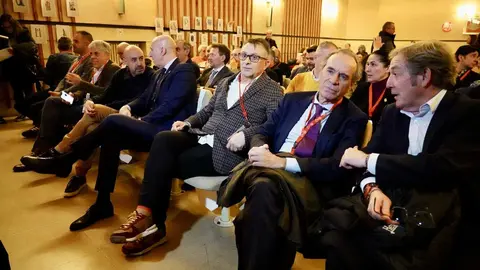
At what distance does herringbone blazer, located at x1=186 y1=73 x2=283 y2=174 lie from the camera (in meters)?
2.12

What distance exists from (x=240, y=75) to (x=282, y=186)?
1122mm

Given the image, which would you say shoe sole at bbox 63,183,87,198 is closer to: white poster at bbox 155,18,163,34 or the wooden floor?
the wooden floor

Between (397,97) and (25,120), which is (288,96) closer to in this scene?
(397,97)

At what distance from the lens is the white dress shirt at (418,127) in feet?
4.64

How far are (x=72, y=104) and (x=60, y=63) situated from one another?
5.11 ft

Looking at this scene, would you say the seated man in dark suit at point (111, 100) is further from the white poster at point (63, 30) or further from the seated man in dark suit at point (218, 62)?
the white poster at point (63, 30)

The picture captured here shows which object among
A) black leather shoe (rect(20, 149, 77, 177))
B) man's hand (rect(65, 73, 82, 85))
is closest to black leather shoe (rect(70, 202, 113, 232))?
black leather shoe (rect(20, 149, 77, 177))

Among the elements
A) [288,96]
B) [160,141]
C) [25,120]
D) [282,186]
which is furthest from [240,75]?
[25,120]

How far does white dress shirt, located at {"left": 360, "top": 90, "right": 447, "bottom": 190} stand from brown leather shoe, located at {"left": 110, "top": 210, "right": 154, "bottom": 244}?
Answer: 133 centimetres

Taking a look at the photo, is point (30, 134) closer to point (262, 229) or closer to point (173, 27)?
point (173, 27)

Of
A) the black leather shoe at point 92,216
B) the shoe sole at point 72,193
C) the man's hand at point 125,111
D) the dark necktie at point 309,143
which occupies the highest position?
the dark necktie at point 309,143

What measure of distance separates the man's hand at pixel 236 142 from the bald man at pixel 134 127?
763mm

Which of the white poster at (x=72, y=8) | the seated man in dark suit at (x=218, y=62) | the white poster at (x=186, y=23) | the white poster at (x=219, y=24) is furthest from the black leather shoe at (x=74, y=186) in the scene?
the white poster at (x=219, y=24)

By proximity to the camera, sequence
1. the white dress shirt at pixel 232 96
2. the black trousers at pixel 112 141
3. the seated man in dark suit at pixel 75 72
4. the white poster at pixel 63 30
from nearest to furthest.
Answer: the white dress shirt at pixel 232 96
the black trousers at pixel 112 141
the seated man in dark suit at pixel 75 72
the white poster at pixel 63 30
